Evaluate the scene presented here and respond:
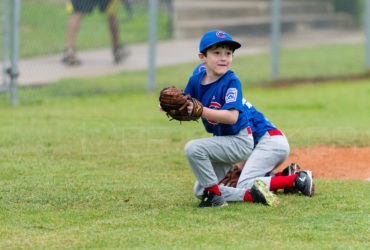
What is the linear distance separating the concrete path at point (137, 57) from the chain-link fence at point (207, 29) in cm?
2

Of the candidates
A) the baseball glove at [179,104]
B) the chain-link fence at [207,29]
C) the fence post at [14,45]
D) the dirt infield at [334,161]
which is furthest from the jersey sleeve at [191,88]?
the chain-link fence at [207,29]

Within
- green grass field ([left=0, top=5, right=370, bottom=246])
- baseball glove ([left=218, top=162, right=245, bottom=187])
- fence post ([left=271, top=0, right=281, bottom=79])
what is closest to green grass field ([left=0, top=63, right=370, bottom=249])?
green grass field ([left=0, top=5, right=370, bottom=246])

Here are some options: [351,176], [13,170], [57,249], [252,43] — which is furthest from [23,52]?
[57,249]

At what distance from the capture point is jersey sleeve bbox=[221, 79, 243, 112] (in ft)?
15.2

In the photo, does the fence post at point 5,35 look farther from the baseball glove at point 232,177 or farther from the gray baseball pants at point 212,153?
the gray baseball pants at point 212,153

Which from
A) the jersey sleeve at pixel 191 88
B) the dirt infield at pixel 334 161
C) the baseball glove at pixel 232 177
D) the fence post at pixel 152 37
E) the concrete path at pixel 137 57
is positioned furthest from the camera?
the concrete path at pixel 137 57

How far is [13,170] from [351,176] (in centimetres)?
307

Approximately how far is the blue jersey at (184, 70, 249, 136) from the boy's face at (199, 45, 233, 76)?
0.29 feet

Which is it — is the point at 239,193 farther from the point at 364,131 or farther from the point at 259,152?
the point at 364,131

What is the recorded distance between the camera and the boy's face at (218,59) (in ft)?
15.5

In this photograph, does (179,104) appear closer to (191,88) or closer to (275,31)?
(191,88)

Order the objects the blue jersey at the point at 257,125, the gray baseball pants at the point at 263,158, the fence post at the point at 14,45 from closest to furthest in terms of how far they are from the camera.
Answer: the gray baseball pants at the point at 263,158, the blue jersey at the point at 257,125, the fence post at the point at 14,45

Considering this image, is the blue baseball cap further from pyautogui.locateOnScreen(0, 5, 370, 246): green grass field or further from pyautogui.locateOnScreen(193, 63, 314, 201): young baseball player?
pyautogui.locateOnScreen(0, 5, 370, 246): green grass field

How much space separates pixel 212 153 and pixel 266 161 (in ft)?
2.37
